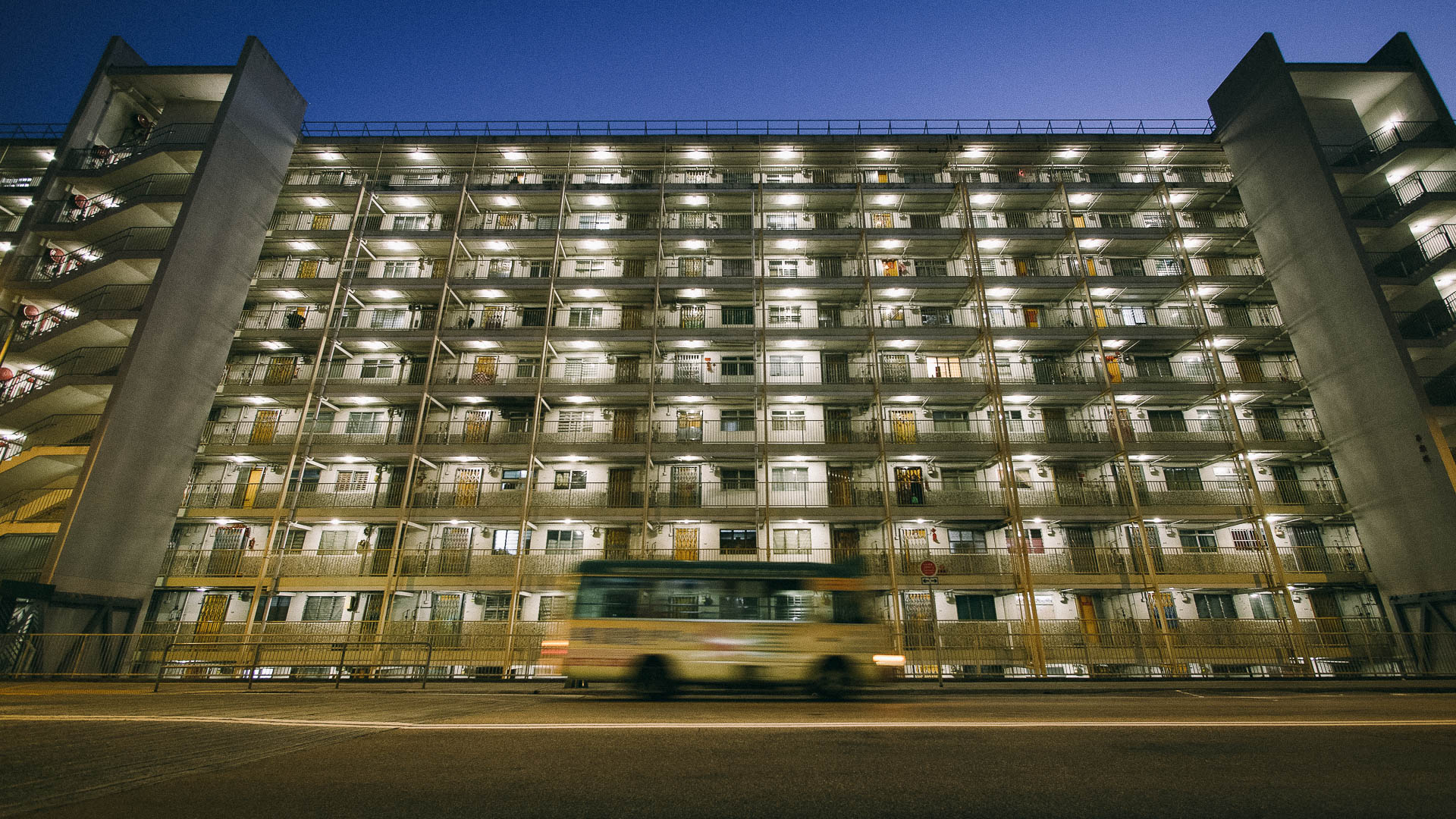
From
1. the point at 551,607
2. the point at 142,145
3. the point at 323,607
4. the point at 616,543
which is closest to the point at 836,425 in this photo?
the point at 616,543

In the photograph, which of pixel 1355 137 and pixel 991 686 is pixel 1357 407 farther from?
pixel 991 686

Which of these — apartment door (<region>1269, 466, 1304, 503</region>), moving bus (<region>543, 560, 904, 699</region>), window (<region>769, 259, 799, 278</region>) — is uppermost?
window (<region>769, 259, 799, 278</region>)

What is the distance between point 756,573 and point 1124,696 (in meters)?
8.77

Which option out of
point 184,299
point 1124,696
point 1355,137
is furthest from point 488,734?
point 1355,137

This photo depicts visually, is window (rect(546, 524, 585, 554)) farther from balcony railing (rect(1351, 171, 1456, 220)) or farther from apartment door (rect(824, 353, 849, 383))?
balcony railing (rect(1351, 171, 1456, 220))

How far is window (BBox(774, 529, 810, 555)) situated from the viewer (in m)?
27.4

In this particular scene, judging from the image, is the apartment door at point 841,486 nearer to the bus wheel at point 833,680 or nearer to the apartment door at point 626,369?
the apartment door at point 626,369

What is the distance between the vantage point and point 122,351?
26.1 meters

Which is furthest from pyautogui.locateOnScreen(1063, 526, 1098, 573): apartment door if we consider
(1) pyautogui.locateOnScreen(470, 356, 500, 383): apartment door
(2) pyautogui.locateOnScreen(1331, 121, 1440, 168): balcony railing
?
(1) pyautogui.locateOnScreen(470, 356, 500, 383): apartment door

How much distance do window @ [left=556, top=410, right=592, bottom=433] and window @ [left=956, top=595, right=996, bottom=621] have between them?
62.0ft

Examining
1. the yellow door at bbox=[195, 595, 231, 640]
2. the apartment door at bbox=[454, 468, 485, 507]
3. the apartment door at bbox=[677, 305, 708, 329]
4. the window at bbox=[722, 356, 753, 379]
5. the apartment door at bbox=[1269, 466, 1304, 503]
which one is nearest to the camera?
the yellow door at bbox=[195, 595, 231, 640]

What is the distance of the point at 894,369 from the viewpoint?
99.6 ft

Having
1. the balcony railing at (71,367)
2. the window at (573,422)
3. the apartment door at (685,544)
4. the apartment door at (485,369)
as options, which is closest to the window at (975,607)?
the apartment door at (685,544)

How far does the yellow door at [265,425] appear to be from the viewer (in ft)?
94.3
